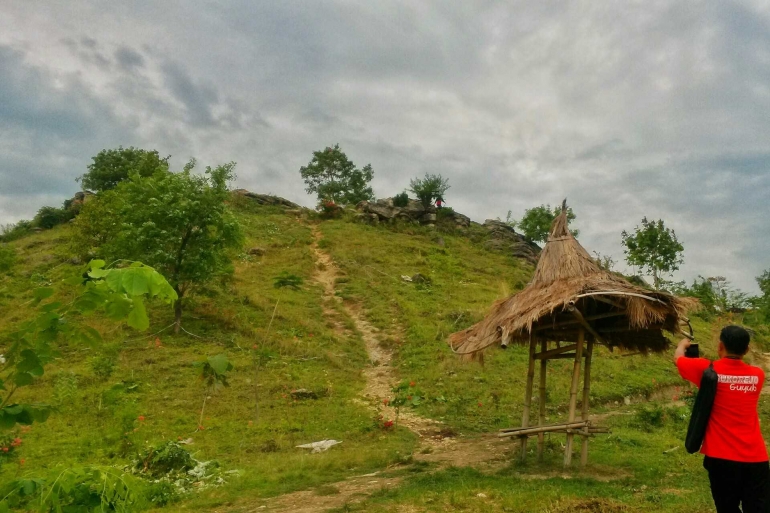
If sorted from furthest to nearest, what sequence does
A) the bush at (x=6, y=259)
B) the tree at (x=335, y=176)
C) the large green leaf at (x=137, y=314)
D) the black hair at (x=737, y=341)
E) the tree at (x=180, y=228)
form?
1. the tree at (x=335, y=176)
2. the bush at (x=6, y=259)
3. the tree at (x=180, y=228)
4. the black hair at (x=737, y=341)
5. the large green leaf at (x=137, y=314)

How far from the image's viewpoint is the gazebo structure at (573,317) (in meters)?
7.80

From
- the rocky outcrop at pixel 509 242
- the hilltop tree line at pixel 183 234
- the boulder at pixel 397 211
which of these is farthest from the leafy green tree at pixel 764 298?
the boulder at pixel 397 211

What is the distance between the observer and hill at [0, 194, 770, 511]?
7094 mm

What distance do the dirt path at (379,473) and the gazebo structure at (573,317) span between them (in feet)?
3.53

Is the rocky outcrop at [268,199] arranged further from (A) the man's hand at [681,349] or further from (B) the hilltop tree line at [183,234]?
(A) the man's hand at [681,349]

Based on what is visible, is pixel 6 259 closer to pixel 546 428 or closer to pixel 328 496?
pixel 328 496

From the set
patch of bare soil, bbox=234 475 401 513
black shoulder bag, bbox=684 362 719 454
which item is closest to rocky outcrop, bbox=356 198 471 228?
patch of bare soil, bbox=234 475 401 513

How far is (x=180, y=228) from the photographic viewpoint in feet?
59.1

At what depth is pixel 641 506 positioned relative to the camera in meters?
5.85

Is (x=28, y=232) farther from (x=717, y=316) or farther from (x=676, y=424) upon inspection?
(x=717, y=316)

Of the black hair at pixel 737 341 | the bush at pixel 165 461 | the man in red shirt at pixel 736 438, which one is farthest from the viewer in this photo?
the bush at pixel 165 461

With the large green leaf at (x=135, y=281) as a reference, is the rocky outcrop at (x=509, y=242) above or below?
above

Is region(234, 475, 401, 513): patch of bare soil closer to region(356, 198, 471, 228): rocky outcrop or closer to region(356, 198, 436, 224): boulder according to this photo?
region(356, 198, 471, 228): rocky outcrop

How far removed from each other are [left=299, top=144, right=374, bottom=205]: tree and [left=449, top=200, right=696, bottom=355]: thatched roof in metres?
45.8
